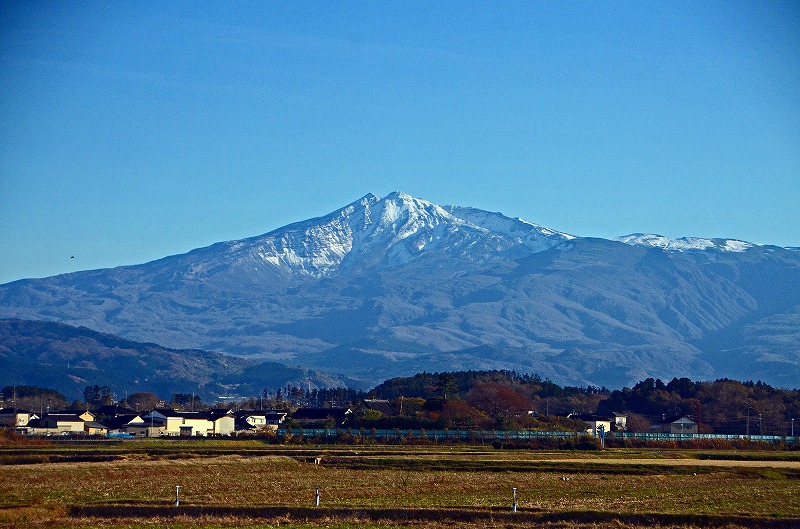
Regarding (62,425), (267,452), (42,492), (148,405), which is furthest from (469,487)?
(148,405)

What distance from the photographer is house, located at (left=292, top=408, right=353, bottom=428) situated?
83.4 m

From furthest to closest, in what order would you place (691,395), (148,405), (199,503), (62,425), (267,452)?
(148,405) < (691,395) < (62,425) < (267,452) < (199,503)

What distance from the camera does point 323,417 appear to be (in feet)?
308

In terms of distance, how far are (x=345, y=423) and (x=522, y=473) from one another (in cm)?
4208

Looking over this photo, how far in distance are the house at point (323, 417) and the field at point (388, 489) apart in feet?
98.2

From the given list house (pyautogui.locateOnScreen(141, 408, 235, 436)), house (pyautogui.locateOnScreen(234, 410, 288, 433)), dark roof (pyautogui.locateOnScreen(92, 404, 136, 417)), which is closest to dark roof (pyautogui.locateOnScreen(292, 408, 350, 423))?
house (pyautogui.locateOnScreen(234, 410, 288, 433))

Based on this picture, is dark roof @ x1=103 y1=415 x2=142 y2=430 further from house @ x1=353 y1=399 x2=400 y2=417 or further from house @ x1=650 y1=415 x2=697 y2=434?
house @ x1=650 y1=415 x2=697 y2=434

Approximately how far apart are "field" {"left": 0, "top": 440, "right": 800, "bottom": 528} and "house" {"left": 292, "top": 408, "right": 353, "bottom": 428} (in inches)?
1178

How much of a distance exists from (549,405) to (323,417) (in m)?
34.1

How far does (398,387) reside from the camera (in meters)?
131

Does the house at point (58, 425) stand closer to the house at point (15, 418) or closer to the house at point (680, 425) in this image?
the house at point (15, 418)

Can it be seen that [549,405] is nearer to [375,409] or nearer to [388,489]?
[375,409]

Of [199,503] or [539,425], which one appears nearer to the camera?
[199,503]

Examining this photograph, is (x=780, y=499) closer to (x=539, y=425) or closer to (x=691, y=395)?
(x=539, y=425)
